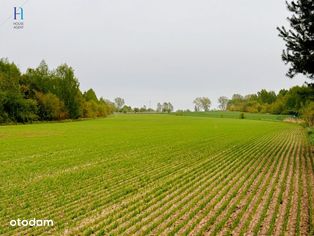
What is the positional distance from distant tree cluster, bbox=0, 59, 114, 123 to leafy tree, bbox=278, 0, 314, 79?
194ft

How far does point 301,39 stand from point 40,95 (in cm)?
6905

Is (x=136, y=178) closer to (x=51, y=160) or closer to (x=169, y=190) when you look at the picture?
(x=169, y=190)

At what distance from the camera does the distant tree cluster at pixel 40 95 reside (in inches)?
2527

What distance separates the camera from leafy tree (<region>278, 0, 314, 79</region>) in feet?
51.6

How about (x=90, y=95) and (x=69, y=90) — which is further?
(x=90, y=95)

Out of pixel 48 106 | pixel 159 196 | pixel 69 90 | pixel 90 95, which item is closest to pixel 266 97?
pixel 90 95

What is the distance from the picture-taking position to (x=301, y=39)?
16.1 m

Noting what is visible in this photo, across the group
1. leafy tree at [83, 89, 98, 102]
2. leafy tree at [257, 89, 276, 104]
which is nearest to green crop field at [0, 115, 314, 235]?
leafy tree at [83, 89, 98, 102]

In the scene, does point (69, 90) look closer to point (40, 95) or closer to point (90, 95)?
point (40, 95)

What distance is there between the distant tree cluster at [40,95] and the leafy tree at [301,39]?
194 feet

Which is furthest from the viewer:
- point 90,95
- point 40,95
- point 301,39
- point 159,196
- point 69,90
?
point 90,95

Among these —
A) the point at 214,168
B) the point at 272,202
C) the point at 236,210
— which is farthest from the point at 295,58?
the point at 236,210

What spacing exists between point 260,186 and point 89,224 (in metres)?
6.69

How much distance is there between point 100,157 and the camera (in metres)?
18.2
